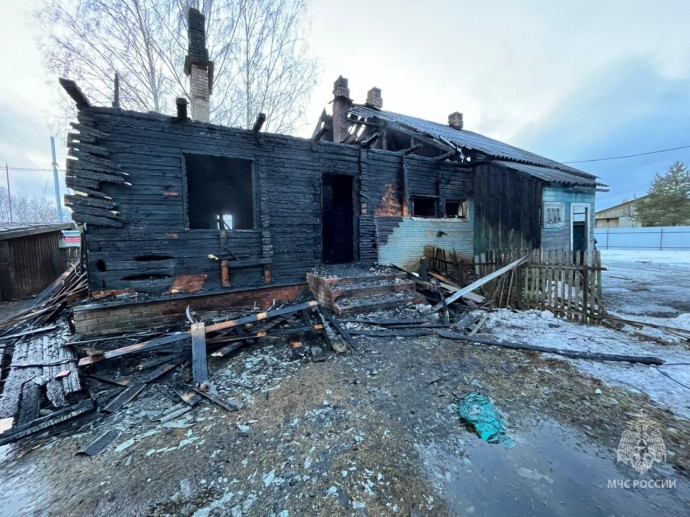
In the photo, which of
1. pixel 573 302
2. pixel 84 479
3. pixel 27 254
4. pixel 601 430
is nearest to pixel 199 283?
pixel 84 479

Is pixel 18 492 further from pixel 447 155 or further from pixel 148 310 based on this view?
pixel 447 155

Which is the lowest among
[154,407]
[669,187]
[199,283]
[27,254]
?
[154,407]

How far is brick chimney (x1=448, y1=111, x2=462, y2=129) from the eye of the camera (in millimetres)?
15336

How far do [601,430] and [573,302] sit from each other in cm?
400

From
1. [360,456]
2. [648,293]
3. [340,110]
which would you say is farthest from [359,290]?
[648,293]

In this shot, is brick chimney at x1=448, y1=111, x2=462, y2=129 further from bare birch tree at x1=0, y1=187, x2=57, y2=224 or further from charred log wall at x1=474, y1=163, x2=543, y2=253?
bare birch tree at x1=0, y1=187, x2=57, y2=224

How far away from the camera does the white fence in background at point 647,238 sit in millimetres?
22016

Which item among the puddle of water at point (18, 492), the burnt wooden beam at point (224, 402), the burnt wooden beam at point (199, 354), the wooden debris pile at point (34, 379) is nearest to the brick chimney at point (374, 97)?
the burnt wooden beam at point (199, 354)

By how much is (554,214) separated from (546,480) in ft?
31.1

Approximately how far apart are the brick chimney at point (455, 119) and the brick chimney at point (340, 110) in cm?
701

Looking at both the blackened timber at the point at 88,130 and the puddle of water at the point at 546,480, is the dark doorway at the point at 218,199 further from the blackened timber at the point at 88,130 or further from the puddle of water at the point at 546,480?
the puddle of water at the point at 546,480

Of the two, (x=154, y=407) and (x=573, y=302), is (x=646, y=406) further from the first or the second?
(x=154, y=407)

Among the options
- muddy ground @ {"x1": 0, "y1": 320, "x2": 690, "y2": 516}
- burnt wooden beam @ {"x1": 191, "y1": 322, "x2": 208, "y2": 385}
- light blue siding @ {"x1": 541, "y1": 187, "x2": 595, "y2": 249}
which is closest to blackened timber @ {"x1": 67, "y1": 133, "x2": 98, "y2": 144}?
burnt wooden beam @ {"x1": 191, "y1": 322, "x2": 208, "y2": 385}

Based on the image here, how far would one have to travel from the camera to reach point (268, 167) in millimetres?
6879
